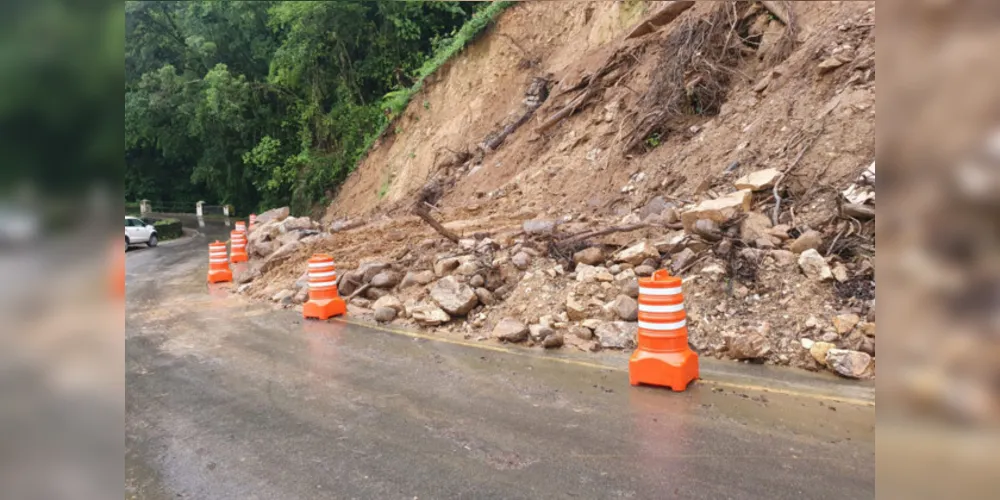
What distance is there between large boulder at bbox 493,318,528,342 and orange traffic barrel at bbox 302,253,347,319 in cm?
321

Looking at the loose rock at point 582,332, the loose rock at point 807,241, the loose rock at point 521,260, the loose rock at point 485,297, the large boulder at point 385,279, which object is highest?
the loose rock at point 807,241

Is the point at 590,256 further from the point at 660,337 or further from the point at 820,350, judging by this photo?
the point at 820,350

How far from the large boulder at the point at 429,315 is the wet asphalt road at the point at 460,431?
46.1 inches

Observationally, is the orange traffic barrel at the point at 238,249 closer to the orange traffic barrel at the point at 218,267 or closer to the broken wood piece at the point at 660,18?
the orange traffic barrel at the point at 218,267

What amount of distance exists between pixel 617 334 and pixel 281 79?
83.7 ft

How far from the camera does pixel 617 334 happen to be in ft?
24.5

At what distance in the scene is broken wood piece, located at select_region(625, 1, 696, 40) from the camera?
15234 mm

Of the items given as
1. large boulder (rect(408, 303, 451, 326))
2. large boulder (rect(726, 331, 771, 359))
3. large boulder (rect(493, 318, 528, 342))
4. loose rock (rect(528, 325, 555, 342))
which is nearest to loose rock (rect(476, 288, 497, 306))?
large boulder (rect(408, 303, 451, 326))

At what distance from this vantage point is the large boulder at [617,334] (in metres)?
7.36

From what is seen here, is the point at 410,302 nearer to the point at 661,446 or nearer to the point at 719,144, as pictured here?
the point at 661,446

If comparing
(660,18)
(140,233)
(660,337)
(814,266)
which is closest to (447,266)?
(660,337)

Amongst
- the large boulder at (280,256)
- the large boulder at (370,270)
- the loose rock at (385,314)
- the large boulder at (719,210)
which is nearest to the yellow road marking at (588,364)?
the loose rock at (385,314)

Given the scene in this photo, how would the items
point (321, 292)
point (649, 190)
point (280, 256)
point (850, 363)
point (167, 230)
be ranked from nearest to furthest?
point (850, 363)
point (321, 292)
point (649, 190)
point (280, 256)
point (167, 230)
